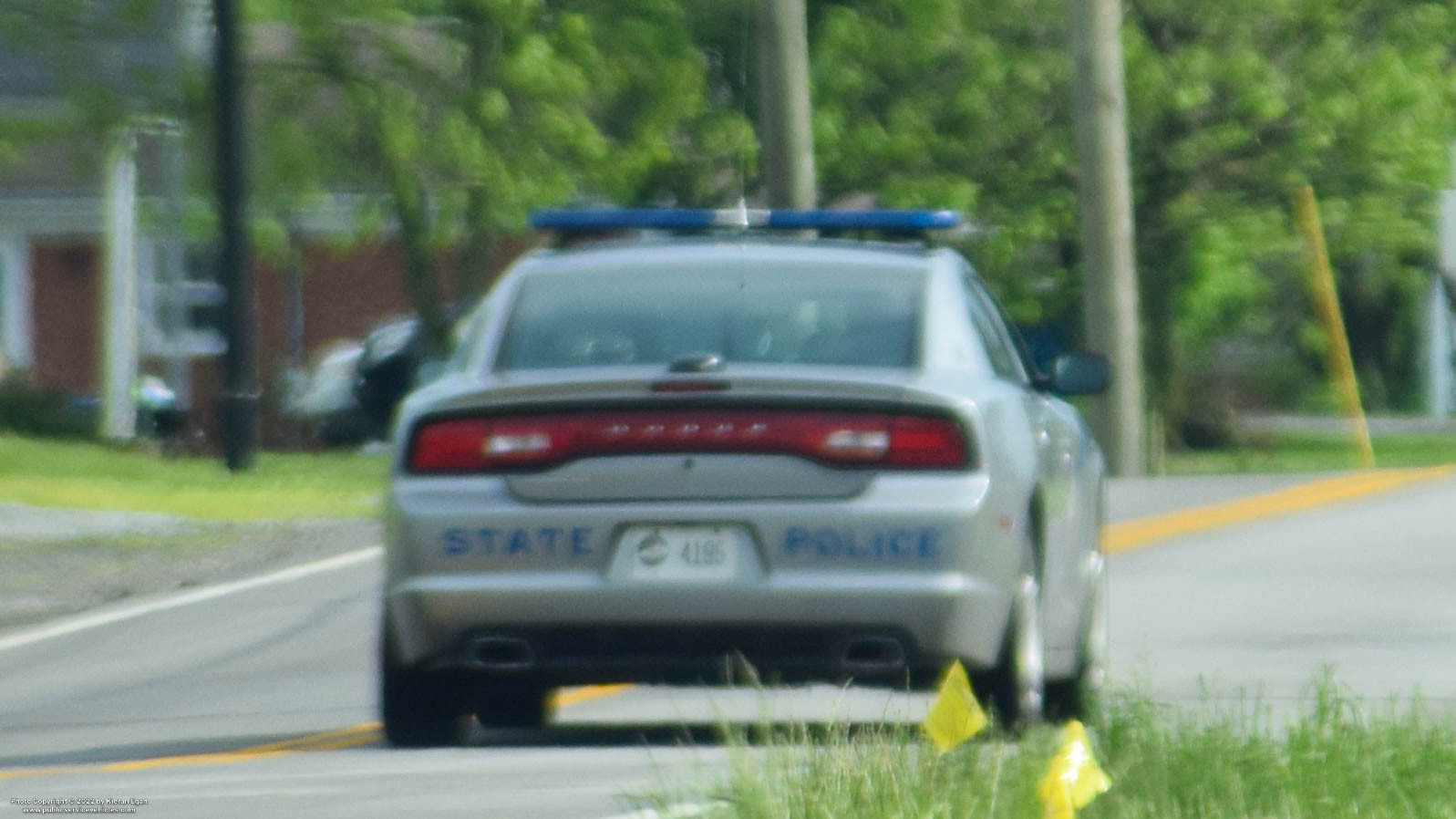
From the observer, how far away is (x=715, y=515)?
8.84 metres

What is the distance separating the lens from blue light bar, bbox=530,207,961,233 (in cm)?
1003

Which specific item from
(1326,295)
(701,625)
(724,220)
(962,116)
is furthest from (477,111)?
(701,625)

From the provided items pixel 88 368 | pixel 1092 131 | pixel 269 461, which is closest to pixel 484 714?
pixel 1092 131

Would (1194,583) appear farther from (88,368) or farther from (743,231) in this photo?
(88,368)

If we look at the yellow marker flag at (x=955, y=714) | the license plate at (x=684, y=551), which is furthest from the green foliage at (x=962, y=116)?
the yellow marker flag at (x=955, y=714)

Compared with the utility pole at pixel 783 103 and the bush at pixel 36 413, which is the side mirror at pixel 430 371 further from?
the bush at pixel 36 413

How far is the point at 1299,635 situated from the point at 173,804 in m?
6.47

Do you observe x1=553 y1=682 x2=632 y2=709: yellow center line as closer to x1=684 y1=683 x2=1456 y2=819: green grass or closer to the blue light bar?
the blue light bar

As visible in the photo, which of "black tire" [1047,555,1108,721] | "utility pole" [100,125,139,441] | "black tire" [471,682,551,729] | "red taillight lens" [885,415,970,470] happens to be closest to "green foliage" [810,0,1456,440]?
"utility pole" [100,125,139,441]

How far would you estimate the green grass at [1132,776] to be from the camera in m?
7.32

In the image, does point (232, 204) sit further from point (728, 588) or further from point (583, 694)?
point (728, 588)

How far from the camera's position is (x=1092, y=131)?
88.1ft

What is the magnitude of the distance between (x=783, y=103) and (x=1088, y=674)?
14430 mm

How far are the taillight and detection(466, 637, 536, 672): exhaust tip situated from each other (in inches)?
18.5
